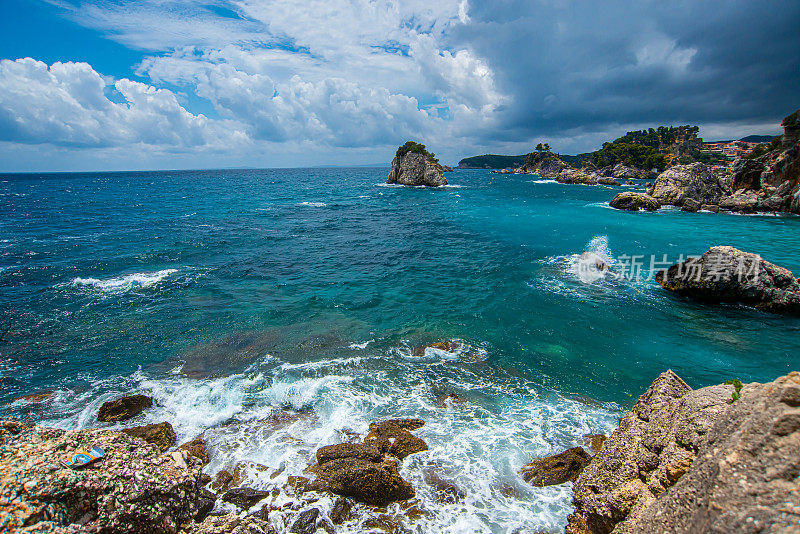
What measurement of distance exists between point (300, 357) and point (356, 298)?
27.0ft

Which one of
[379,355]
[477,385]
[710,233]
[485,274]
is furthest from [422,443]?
[710,233]

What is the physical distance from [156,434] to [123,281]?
72.3ft

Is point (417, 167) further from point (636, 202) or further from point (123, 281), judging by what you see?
point (123, 281)

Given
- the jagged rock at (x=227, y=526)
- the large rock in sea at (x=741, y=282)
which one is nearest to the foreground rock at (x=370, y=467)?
the jagged rock at (x=227, y=526)

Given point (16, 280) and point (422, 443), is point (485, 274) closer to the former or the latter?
point (422, 443)

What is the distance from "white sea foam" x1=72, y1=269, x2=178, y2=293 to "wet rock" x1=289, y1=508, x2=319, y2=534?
2536 cm

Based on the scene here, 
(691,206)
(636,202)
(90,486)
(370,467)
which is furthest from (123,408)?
(691,206)

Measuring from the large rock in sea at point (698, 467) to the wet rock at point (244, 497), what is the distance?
839 centimetres

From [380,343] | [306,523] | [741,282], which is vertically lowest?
[306,523]

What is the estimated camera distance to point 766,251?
35.5 metres

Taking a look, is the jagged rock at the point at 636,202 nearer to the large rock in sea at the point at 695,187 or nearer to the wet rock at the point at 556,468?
the large rock in sea at the point at 695,187

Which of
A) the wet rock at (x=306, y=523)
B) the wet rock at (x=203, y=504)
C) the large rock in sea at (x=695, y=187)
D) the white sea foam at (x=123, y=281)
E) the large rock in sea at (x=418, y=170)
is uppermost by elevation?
the large rock in sea at (x=418, y=170)

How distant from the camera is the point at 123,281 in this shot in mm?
28297

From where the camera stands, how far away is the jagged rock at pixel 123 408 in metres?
13.3
